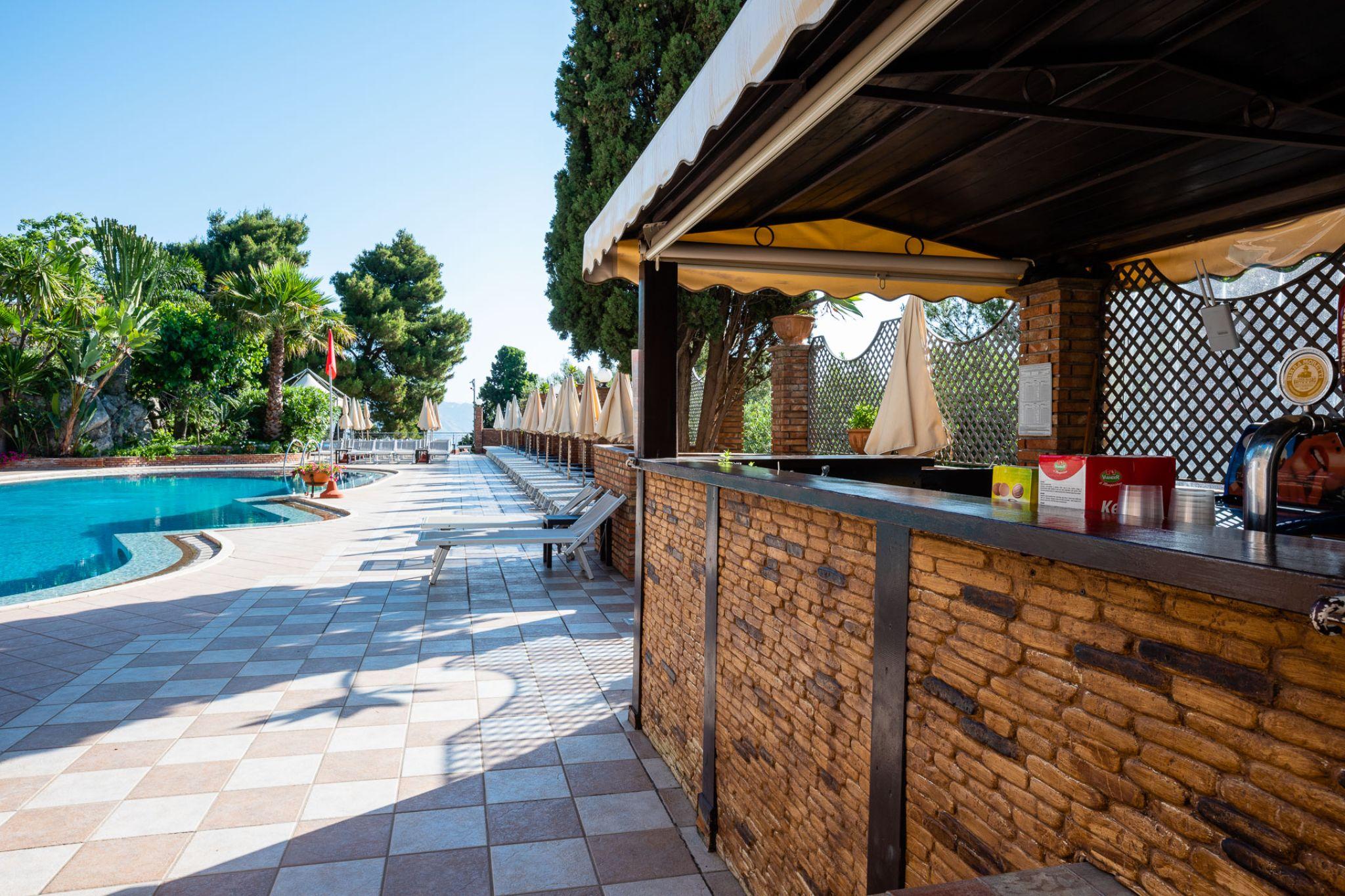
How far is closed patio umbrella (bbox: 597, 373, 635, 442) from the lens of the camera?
33.5ft

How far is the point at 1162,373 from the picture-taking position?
3.90 meters

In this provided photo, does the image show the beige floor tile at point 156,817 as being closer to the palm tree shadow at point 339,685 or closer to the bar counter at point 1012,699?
the palm tree shadow at point 339,685

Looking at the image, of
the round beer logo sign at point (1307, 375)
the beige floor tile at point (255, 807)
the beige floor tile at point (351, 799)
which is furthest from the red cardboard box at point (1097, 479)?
the beige floor tile at point (255, 807)

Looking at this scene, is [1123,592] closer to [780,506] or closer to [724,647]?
[780,506]

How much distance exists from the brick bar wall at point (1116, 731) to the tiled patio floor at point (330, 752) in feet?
5.12

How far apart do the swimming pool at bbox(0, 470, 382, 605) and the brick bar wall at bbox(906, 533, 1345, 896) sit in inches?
321

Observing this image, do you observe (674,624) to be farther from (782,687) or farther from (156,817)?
(156,817)

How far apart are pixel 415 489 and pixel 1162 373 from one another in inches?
600

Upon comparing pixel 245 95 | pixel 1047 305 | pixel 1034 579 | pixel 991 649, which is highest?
pixel 245 95

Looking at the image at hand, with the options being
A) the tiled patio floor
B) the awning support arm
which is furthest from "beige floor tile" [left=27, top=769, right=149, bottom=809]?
the awning support arm

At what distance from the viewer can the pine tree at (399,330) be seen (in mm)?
35812

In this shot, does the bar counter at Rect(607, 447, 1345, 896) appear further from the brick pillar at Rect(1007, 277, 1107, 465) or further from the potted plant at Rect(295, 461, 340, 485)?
the potted plant at Rect(295, 461, 340, 485)

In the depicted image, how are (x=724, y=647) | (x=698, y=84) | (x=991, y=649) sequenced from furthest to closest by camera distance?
(x=724, y=647) < (x=698, y=84) < (x=991, y=649)

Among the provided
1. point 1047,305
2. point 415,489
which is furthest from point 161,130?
point 1047,305
